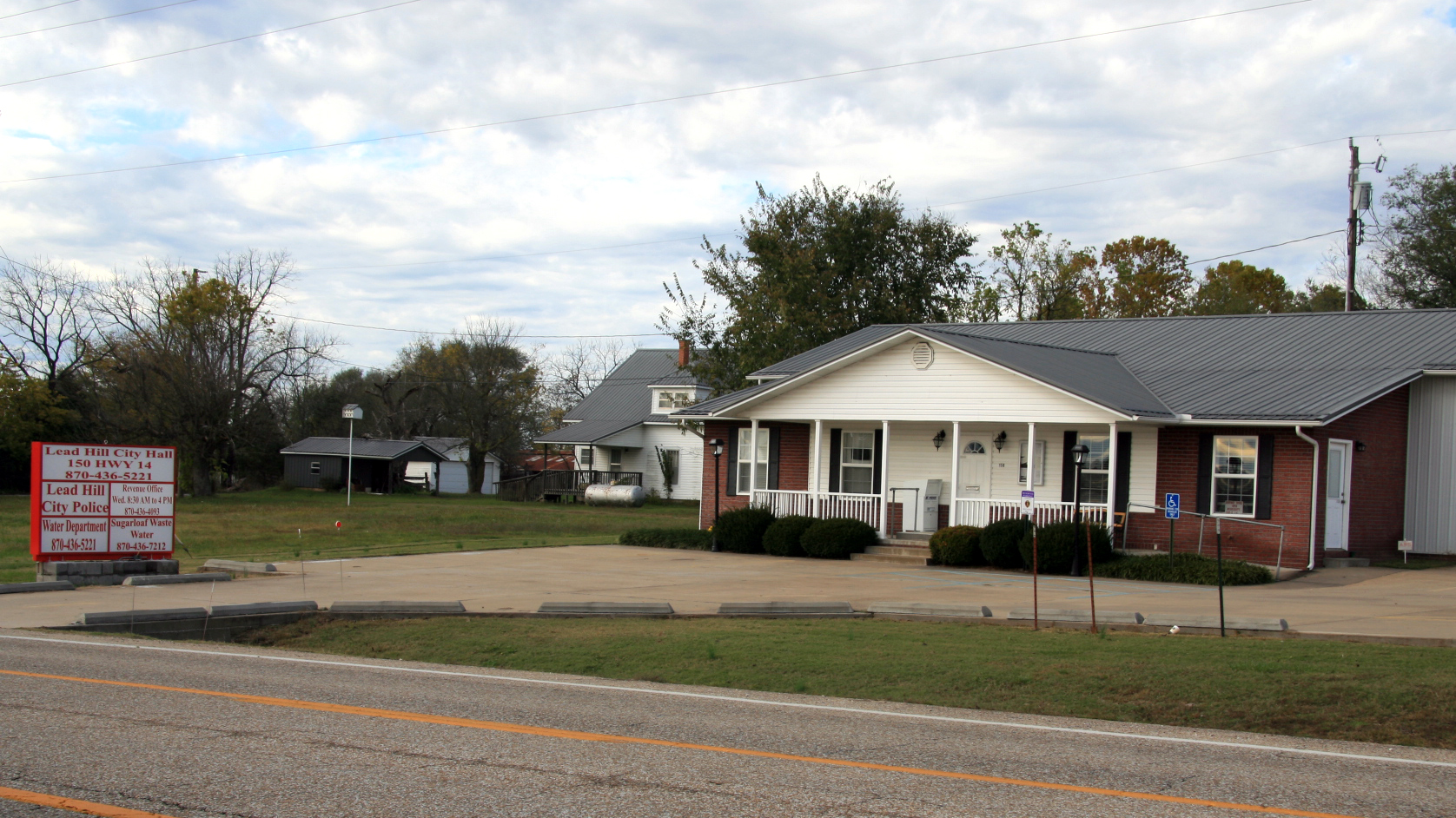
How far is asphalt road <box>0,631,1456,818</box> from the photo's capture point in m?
6.00

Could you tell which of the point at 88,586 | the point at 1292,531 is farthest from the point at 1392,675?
the point at 88,586

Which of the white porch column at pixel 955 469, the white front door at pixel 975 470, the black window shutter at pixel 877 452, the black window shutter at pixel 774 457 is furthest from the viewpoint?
the black window shutter at pixel 774 457

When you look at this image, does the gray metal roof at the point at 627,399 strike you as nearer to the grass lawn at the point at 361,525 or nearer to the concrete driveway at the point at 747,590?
the grass lawn at the point at 361,525

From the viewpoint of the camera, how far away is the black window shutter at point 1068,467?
23.9m

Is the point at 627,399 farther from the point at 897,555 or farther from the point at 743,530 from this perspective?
the point at 897,555

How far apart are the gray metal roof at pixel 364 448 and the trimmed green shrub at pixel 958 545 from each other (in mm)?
44316

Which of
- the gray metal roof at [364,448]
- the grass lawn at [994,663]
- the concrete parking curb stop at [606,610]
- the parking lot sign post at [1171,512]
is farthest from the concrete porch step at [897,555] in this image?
the gray metal roof at [364,448]

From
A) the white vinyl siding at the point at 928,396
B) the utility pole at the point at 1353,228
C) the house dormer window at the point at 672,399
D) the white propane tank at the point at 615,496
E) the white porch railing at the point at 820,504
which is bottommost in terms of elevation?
the white propane tank at the point at 615,496

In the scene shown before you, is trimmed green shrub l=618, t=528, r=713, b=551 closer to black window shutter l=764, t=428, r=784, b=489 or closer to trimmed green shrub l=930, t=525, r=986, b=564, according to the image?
black window shutter l=764, t=428, r=784, b=489

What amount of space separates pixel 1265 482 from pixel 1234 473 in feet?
1.96

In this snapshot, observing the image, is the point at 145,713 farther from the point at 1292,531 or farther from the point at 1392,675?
the point at 1292,531

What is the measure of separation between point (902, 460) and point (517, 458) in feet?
153

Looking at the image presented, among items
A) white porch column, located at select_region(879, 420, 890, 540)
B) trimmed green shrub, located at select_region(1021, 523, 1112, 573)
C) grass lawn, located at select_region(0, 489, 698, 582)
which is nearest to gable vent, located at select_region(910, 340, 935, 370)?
white porch column, located at select_region(879, 420, 890, 540)

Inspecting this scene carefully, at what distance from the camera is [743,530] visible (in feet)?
84.9
